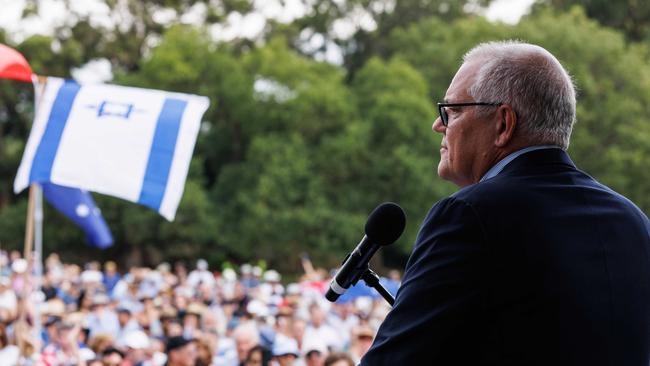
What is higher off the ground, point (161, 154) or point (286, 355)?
point (161, 154)

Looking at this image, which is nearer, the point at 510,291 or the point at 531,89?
the point at 510,291

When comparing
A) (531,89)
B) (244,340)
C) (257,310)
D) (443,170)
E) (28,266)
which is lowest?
(257,310)

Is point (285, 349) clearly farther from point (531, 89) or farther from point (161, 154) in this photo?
point (531, 89)

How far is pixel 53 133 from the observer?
8586 mm

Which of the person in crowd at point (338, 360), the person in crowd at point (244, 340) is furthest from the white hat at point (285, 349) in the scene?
the person in crowd at point (338, 360)

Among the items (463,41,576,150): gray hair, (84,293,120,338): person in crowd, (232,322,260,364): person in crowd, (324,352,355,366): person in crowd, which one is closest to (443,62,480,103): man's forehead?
(463,41,576,150): gray hair

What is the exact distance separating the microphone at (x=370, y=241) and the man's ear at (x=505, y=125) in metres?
0.32

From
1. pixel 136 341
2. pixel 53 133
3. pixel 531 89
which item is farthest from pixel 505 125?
pixel 136 341

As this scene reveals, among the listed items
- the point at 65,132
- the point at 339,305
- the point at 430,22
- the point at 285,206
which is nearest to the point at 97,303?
the point at 339,305

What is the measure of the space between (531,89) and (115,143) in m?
6.78

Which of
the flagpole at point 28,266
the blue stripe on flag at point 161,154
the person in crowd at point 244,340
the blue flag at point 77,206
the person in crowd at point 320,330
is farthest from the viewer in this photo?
the blue flag at point 77,206

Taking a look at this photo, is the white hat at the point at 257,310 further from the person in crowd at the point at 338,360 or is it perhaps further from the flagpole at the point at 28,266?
the person in crowd at the point at 338,360

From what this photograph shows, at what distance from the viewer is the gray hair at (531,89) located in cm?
198

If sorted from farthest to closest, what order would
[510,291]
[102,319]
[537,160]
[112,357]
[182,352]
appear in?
[102,319] < [112,357] < [182,352] < [537,160] < [510,291]
